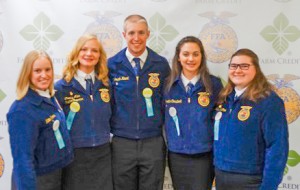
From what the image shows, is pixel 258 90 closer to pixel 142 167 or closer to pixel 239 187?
pixel 239 187

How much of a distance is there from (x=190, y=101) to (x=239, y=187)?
62 centimetres

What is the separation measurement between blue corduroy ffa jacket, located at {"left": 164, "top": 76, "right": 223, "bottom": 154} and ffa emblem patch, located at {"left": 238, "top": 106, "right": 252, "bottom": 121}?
0.31 meters

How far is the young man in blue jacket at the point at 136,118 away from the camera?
2.37 metres

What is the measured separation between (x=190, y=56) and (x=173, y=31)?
497mm

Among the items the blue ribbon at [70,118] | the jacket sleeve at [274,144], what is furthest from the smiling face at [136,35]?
the jacket sleeve at [274,144]

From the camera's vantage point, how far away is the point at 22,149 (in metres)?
1.78

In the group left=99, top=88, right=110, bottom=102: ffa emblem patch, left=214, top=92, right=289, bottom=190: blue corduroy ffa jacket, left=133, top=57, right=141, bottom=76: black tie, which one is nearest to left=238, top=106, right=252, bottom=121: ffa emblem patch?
left=214, top=92, right=289, bottom=190: blue corduroy ffa jacket

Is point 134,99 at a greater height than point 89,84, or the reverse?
point 89,84

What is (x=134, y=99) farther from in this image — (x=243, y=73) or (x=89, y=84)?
(x=243, y=73)

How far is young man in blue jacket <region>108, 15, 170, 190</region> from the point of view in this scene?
2.37 m

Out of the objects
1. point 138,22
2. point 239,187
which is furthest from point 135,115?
point 239,187

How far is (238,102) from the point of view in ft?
6.68

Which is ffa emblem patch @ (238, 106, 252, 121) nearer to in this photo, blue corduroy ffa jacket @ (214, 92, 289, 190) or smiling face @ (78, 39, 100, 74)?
blue corduroy ffa jacket @ (214, 92, 289, 190)

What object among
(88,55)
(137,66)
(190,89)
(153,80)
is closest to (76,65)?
(88,55)
